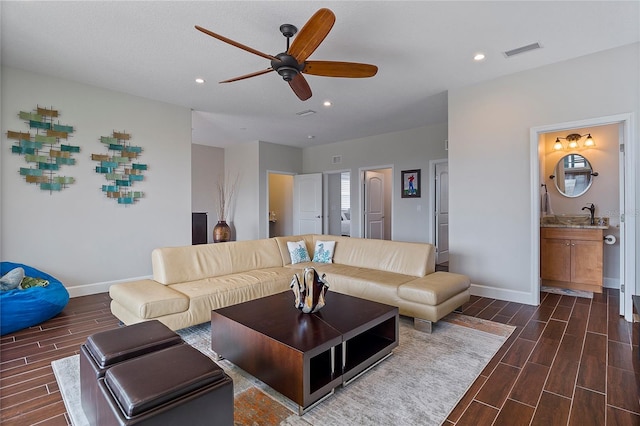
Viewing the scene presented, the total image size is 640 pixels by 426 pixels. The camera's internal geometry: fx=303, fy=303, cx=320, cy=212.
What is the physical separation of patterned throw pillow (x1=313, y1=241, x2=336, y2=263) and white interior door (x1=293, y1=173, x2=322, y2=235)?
126 inches

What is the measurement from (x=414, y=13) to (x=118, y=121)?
4.12 meters

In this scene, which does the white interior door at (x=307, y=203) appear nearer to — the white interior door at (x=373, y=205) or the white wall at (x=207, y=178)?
the white interior door at (x=373, y=205)

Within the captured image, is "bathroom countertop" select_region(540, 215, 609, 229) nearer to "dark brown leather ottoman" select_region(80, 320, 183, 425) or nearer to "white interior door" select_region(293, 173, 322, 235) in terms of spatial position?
"white interior door" select_region(293, 173, 322, 235)

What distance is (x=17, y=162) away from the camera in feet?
11.9

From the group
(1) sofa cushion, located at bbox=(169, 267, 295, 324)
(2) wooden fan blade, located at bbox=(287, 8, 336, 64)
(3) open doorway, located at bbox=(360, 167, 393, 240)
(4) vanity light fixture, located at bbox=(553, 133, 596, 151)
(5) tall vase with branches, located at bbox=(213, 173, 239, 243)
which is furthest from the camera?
(5) tall vase with branches, located at bbox=(213, 173, 239, 243)

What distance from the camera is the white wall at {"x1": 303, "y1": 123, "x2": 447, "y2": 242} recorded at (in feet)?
20.2

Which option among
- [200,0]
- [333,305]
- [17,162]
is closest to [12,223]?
[17,162]

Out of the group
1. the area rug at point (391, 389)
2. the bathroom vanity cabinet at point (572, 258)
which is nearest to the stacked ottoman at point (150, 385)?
the area rug at point (391, 389)

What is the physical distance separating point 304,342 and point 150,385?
32.9 inches

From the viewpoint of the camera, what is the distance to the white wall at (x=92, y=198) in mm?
3631

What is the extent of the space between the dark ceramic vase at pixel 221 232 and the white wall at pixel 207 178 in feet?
1.93

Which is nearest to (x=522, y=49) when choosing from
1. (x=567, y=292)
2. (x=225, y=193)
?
(x=567, y=292)

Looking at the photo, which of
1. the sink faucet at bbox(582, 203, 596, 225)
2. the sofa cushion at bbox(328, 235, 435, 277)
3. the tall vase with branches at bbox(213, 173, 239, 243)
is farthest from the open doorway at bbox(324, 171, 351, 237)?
the sink faucet at bbox(582, 203, 596, 225)

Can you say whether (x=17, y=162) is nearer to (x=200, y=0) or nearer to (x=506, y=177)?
(x=200, y=0)
